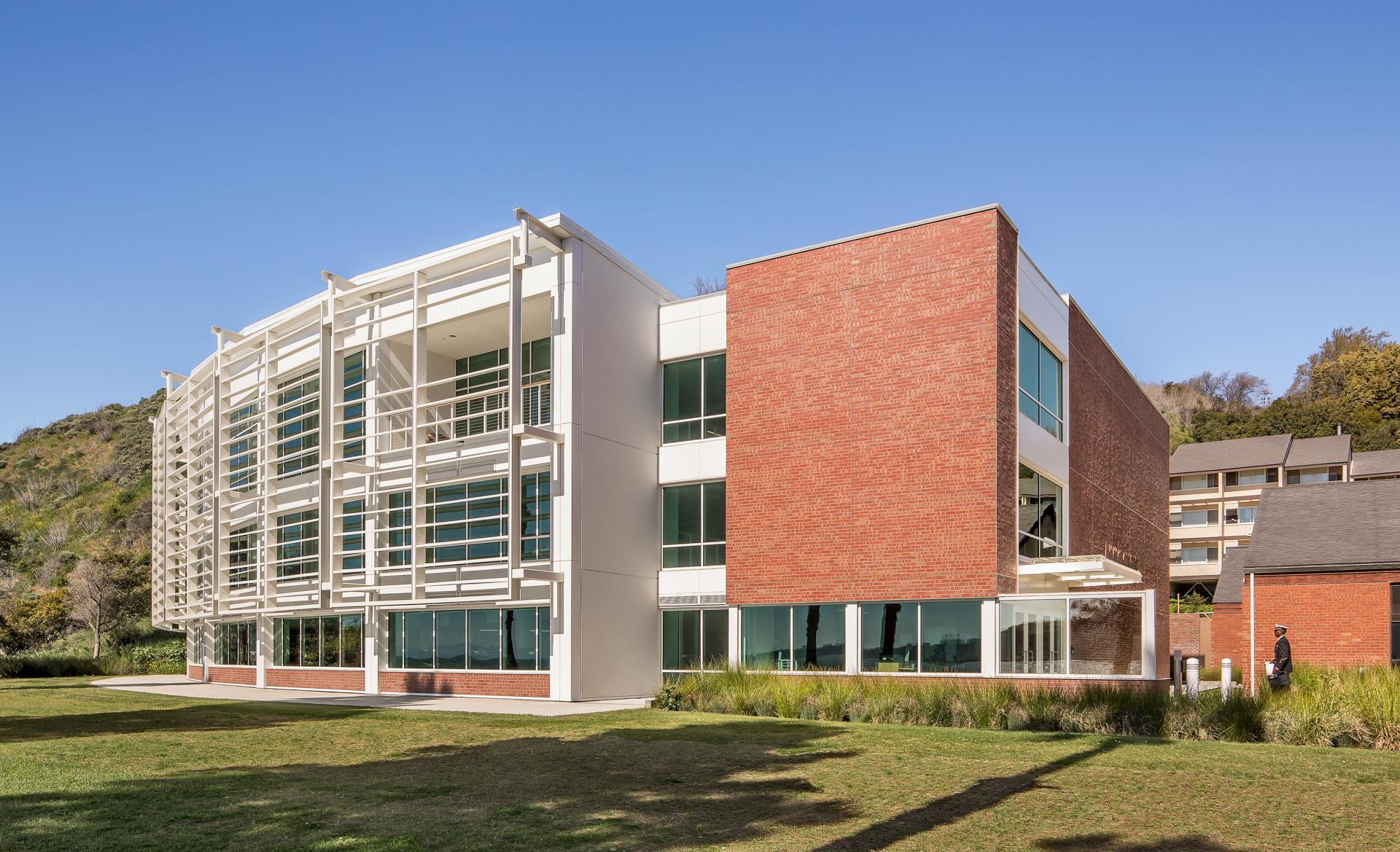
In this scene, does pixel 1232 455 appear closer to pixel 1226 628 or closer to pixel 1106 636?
pixel 1226 628

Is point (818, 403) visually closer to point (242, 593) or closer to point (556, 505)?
point (556, 505)

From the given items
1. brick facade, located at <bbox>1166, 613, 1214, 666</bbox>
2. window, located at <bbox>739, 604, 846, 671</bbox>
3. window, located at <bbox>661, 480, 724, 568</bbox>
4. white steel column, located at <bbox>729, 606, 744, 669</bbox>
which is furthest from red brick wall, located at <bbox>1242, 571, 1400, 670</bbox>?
brick facade, located at <bbox>1166, 613, 1214, 666</bbox>

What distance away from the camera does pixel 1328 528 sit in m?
26.2

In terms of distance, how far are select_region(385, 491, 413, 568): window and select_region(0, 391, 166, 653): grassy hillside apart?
24.3 m

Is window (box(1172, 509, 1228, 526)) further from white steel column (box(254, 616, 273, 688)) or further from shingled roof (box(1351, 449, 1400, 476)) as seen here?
white steel column (box(254, 616, 273, 688))

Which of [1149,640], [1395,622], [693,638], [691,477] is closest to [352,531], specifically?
[691,477]

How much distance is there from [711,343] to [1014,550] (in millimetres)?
9161

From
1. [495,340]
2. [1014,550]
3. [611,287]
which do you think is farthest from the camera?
[495,340]

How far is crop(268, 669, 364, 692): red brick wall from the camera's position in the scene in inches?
1078

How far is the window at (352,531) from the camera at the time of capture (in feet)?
89.5

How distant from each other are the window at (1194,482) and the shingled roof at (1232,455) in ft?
2.85

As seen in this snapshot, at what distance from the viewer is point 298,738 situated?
14586 millimetres

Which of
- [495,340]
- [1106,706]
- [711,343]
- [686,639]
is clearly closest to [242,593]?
[495,340]

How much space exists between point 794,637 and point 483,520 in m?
7.72
